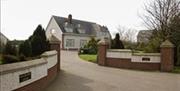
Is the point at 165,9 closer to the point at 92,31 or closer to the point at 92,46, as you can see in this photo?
the point at 92,46

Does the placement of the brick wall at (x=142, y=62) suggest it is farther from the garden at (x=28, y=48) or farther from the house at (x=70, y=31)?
the house at (x=70, y=31)

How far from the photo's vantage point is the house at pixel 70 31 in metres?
48.3

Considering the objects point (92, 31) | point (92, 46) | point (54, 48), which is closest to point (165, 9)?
point (54, 48)

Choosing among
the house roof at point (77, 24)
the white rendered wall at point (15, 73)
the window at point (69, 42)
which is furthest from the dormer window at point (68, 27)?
the white rendered wall at point (15, 73)

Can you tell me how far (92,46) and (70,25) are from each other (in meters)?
15.6

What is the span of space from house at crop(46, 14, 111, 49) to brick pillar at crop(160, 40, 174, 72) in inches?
1244

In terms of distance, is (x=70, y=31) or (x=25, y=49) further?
(x=70, y=31)

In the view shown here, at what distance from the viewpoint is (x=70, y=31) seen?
1969 inches

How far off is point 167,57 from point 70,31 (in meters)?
35.2

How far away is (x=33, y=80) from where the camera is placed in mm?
7828

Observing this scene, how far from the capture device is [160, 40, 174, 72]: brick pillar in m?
16.5

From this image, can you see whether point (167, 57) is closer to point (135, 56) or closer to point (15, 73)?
point (135, 56)

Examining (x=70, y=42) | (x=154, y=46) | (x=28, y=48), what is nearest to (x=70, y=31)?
(x=70, y=42)

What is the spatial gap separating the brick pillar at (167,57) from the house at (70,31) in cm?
3161
